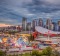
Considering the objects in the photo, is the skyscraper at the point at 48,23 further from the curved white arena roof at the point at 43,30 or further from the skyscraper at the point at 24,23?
the skyscraper at the point at 24,23

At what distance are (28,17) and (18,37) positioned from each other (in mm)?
599

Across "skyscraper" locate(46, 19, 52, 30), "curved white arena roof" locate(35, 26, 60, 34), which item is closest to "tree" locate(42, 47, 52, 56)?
"curved white arena roof" locate(35, 26, 60, 34)

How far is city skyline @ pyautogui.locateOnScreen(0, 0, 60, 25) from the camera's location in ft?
13.9

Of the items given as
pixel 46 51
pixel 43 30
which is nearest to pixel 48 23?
pixel 43 30

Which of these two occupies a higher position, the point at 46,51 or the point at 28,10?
the point at 28,10

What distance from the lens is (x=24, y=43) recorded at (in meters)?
4.29

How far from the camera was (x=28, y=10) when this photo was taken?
429 cm

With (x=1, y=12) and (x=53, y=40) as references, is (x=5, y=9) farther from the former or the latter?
(x=53, y=40)

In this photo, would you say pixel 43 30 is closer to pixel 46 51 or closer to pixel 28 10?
pixel 46 51

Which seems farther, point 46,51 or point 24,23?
point 24,23

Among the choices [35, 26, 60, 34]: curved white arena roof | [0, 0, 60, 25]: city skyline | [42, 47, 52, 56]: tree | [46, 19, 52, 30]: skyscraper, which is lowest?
[42, 47, 52, 56]: tree

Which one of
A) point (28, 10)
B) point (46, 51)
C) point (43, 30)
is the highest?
point (28, 10)

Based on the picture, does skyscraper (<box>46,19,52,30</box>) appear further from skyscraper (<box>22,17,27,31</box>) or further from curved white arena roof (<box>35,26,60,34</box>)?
skyscraper (<box>22,17,27,31</box>)

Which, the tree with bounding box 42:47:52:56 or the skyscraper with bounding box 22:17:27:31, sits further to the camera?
the skyscraper with bounding box 22:17:27:31
